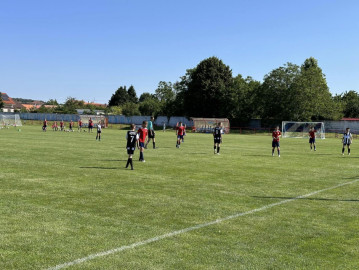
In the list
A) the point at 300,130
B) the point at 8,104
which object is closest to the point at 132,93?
the point at 8,104

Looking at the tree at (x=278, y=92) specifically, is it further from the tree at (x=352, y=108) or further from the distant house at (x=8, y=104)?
the distant house at (x=8, y=104)

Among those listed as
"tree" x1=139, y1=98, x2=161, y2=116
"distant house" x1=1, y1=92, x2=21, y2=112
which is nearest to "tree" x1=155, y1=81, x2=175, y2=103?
"tree" x1=139, y1=98, x2=161, y2=116

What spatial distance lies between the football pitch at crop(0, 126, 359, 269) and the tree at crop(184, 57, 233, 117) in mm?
66138

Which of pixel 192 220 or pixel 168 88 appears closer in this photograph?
pixel 192 220

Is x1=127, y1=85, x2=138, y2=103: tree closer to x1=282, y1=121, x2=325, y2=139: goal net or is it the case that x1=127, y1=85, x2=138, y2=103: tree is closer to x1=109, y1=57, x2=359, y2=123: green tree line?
x1=109, y1=57, x2=359, y2=123: green tree line

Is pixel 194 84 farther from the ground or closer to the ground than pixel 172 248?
farther from the ground

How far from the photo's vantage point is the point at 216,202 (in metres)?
9.38

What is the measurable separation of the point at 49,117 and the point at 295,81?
70579 mm

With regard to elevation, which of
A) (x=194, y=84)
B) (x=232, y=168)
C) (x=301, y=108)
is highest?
(x=194, y=84)

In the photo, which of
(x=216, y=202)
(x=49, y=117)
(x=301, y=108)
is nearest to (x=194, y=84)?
(x=301, y=108)

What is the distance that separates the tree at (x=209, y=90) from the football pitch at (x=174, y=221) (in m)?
66.1

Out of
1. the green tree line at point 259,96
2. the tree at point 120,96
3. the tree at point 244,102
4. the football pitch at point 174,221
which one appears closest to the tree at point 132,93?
the tree at point 120,96

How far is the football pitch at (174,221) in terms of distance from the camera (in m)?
5.44

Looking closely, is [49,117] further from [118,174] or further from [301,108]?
[118,174]
